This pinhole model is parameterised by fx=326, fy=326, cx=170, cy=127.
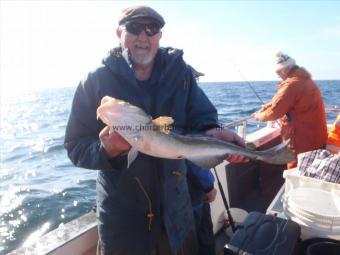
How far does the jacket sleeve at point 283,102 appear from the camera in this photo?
19.5ft

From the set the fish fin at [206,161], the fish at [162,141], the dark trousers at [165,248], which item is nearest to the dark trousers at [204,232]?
the dark trousers at [165,248]

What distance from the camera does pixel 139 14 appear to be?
282 cm

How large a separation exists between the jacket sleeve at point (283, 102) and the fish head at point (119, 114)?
4222mm

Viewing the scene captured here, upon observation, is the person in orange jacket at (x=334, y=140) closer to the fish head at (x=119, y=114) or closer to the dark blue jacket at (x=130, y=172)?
the dark blue jacket at (x=130, y=172)

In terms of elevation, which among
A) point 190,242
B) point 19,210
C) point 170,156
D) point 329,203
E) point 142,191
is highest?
point 170,156

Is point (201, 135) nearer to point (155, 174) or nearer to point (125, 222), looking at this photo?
point (155, 174)

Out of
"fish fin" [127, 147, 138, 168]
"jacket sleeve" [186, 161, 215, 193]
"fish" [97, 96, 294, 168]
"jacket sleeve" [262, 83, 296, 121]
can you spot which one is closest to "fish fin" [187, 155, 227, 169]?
"fish" [97, 96, 294, 168]

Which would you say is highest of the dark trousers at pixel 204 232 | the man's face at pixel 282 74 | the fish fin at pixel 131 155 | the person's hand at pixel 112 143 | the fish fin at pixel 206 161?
the man's face at pixel 282 74

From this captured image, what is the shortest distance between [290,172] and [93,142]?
2.65 metres

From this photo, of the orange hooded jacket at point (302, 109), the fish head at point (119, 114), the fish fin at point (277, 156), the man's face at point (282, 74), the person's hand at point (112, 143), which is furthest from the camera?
the man's face at point (282, 74)

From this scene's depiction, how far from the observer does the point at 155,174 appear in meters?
2.82

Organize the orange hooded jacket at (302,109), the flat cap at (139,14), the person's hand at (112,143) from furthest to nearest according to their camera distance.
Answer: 1. the orange hooded jacket at (302,109)
2. the flat cap at (139,14)
3. the person's hand at (112,143)

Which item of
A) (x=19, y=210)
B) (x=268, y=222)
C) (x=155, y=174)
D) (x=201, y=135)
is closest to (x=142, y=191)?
(x=155, y=174)

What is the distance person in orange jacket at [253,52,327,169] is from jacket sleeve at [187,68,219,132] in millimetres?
3300
